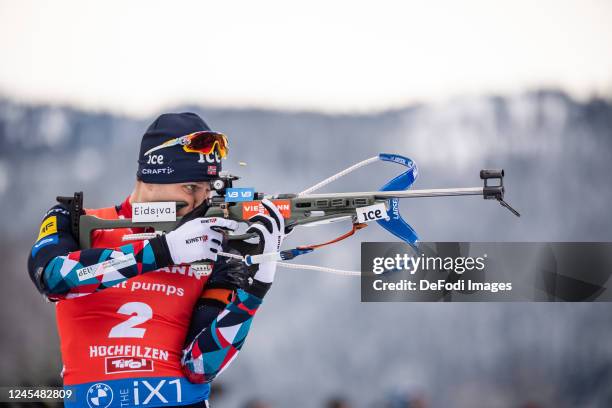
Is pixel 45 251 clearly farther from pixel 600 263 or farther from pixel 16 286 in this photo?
pixel 600 263

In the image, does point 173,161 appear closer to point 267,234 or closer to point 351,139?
point 267,234

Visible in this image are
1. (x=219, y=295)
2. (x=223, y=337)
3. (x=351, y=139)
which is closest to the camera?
(x=223, y=337)

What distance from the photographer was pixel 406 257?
12.2 ft

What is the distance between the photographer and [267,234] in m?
2.01

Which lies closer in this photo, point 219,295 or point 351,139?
point 219,295

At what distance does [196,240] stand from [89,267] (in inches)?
10.1

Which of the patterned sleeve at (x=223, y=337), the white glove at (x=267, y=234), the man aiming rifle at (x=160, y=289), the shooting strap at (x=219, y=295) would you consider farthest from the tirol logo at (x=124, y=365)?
the white glove at (x=267, y=234)

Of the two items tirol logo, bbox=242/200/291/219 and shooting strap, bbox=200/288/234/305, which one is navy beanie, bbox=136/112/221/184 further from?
shooting strap, bbox=200/288/234/305

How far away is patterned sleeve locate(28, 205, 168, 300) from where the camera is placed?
1.92 m

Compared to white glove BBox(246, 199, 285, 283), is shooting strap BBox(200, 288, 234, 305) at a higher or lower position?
lower

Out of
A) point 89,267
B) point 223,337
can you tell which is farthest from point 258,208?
point 89,267

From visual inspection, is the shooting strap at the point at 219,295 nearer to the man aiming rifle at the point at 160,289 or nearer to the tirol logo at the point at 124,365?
the man aiming rifle at the point at 160,289

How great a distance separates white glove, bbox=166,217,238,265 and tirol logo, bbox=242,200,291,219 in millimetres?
73

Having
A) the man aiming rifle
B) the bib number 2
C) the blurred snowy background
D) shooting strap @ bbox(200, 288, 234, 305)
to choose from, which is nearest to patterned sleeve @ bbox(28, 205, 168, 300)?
the man aiming rifle
